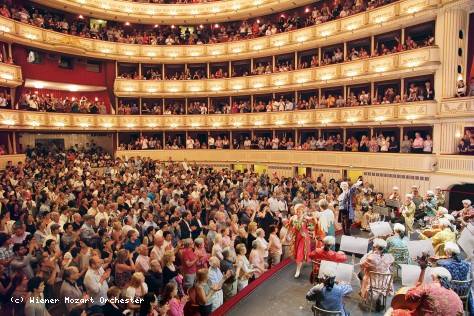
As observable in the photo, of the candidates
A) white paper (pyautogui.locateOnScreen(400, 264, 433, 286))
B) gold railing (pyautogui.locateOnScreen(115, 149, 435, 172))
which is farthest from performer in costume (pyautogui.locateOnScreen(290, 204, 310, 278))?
gold railing (pyautogui.locateOnScreen(115, 149, 435, 172))

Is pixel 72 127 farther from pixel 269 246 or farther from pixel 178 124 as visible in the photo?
pixel 269 246

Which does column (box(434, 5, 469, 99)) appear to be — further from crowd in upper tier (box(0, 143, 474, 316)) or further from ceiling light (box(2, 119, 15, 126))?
ceiling light (box(2, 119, 15, 126))

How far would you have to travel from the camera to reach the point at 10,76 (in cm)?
1809

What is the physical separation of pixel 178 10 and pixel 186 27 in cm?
182

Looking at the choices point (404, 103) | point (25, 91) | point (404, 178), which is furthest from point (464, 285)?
point (25, 91)

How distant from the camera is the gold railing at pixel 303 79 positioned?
53.5 ft

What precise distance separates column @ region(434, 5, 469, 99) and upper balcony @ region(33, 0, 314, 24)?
977 cm

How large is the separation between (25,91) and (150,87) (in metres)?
7.92

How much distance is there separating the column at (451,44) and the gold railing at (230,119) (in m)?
1.05

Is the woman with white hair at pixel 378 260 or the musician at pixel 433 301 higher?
the musician at pixel 433 301

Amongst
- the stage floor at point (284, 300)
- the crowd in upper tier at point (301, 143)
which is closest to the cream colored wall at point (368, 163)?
the crowd in upper tier at point (301, 143)

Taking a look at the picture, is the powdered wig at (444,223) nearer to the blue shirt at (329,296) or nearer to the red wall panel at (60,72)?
the blue shirt at (329,296)

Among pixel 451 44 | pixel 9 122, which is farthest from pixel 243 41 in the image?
pixel 9 122

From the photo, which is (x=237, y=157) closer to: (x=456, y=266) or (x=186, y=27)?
(x=186, y=27)
